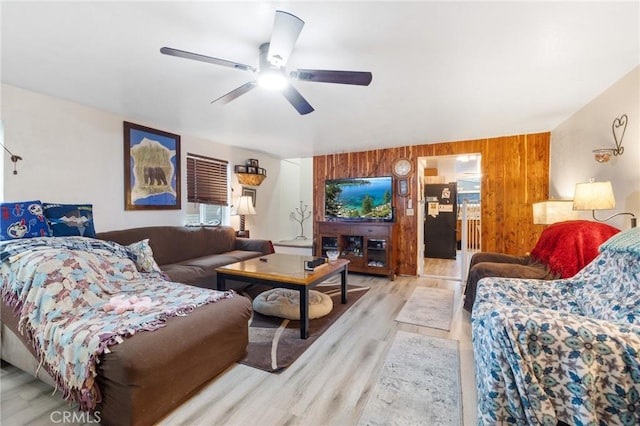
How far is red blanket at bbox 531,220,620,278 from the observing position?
7.26 feet

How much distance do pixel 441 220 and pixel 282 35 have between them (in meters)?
5.84

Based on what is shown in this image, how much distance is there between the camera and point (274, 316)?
112 inches

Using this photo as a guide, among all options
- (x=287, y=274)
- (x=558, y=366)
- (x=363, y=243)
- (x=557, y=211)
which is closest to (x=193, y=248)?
(x=287, y=274)

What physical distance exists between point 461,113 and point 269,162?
12.0 feet

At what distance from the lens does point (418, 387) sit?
1.77 m

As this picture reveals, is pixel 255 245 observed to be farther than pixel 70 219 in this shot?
Yes

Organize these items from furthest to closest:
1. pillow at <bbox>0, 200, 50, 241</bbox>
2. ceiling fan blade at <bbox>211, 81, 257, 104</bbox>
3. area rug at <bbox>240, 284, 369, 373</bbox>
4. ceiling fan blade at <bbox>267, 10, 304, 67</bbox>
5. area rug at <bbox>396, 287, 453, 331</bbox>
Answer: area rug at <bbox>396, 287, 453, 331</bbox>
pillow at <bbox>0, 200, 50, 241</bbox>
area rug at <bbox>240, 284, 369, 373</bbox>
ceiling fan blade at <bbox>211, 81, 257, 104</bbox>
ceiling fan blade at <bbox>267, 10, 304, 67</bbox>

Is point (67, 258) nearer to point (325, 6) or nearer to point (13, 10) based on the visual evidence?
point (13, 10)

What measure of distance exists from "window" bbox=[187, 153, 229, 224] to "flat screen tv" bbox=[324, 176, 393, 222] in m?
1.83

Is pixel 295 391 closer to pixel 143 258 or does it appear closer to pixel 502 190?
pixel 143 258

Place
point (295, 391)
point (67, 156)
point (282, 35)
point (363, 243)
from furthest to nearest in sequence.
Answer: point (363, 243)
point (67, 156)
point (295, 391)
point (282, 35)

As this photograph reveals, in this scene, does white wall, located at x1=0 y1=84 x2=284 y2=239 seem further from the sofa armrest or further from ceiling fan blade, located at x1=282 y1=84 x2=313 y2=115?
ceiling fan blade, located at x1=282 y1=84 x2=313 y2=115

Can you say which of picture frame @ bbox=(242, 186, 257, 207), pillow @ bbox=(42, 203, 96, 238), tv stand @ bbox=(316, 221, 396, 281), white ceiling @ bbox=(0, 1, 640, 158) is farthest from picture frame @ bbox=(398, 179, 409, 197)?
pillow @ bbox=(42, 203, 96, 238)

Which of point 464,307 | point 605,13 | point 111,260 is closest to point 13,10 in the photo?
point 111,260
